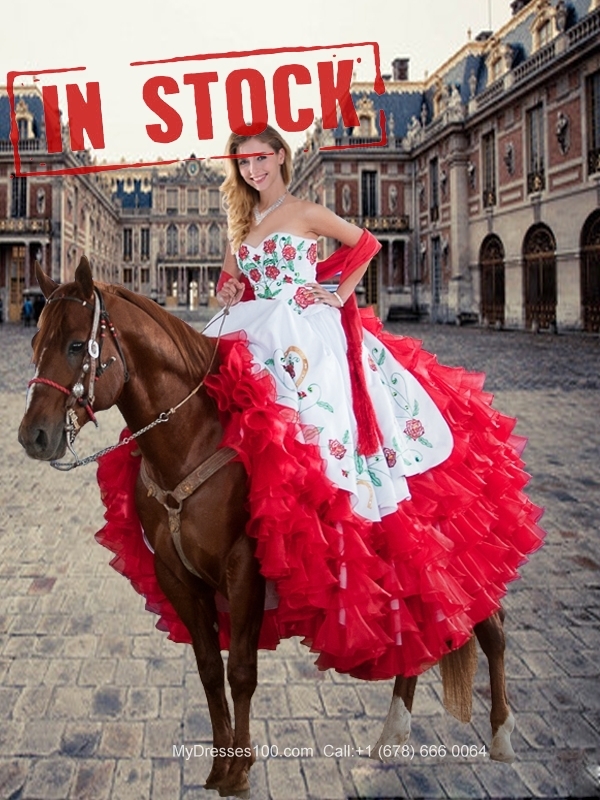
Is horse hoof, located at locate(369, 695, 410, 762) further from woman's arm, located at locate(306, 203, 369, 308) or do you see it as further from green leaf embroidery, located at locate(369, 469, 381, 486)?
woman's arm, located at locate(306, 203, 369, 308)

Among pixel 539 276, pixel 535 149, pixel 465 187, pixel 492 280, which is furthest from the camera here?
pixel 465 187

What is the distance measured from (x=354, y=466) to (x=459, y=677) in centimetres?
104

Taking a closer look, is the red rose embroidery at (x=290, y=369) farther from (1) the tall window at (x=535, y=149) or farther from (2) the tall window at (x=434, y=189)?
(2) the tall window at (x=434, y=189)

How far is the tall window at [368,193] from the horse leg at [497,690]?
37.3 metres

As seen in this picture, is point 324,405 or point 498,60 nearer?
point 324,405

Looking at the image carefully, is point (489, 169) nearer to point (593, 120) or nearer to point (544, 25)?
point (544, 25)

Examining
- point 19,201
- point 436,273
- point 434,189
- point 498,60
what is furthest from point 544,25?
point 19,201

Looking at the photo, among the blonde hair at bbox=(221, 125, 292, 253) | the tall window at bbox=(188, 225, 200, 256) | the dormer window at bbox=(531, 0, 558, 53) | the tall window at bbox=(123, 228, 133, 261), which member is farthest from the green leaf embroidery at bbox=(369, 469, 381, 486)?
the tall window at bbox=(123, 228, 133, 261)

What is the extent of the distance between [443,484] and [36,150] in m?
40.5

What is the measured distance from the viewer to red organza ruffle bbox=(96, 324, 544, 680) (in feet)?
6.93

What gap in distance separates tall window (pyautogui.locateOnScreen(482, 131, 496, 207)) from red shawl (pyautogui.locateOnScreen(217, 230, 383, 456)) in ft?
90.9

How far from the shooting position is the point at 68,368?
1.94 metres

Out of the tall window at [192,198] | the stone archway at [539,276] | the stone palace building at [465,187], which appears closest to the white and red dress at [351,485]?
the stone palace building at [465,187]

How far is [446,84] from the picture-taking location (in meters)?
35.6
